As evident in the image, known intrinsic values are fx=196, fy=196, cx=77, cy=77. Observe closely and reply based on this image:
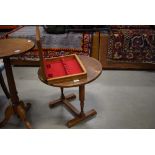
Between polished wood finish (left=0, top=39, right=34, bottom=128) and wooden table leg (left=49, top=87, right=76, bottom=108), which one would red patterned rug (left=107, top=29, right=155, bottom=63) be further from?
polished wood finish (left=0, top=39, right=34, bottom=128)

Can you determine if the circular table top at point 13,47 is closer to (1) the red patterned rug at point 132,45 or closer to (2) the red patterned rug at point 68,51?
(2) the red patterned rug at point 68,51

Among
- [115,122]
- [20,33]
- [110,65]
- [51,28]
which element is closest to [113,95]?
[115,122]

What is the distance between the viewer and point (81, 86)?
164cm

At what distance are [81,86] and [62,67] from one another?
0.75 feet

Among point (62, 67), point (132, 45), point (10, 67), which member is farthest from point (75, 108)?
point (132, 45)

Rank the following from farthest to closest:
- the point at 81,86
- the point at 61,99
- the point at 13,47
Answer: the point at 61,99 < the point at 81,86 < the point at 13,47

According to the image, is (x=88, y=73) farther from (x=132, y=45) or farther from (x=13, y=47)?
(x=132, y=45)

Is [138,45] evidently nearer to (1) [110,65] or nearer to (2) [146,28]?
(2) [146,28]

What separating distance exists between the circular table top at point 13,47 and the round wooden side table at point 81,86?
0.24 meters

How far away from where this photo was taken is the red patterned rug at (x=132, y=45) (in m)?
2.62

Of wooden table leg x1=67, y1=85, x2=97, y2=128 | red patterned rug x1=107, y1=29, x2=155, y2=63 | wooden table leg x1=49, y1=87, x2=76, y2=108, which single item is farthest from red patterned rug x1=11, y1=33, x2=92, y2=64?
wooden table leg x1=67, y1=85, x2=97, y2=128

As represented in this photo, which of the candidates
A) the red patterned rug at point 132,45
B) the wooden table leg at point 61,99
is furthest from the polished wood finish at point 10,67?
the red patterned rug at point 132,45

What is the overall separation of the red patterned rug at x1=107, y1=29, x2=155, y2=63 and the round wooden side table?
94 cm

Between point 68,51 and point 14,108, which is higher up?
point 68,51
